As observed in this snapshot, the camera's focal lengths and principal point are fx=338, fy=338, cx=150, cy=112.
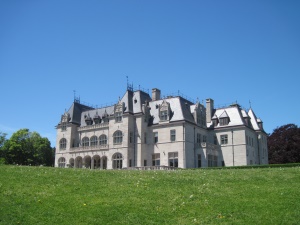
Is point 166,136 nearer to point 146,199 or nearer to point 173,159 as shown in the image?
point 173,159

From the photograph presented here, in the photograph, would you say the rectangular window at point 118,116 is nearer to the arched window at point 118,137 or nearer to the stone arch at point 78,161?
the arched window at point 118,137

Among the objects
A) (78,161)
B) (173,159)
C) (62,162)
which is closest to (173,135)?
(173,159)

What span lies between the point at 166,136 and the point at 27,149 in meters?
39.3

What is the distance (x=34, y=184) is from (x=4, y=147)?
61.4 m

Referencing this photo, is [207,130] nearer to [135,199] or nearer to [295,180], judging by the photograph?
[295,180]

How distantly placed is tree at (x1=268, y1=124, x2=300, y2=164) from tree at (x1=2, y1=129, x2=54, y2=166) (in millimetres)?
52808

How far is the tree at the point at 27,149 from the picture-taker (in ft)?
254

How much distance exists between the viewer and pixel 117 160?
57.1 metres

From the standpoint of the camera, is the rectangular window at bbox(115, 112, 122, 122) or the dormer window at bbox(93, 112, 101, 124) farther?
the dormer window at bbox(93, 112, 101, 124)

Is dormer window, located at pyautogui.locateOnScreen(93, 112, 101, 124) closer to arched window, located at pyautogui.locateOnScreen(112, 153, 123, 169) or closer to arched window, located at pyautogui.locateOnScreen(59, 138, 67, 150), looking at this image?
arched window, located at pyautogui.locateOnScreen(59, 138, 67, 150)

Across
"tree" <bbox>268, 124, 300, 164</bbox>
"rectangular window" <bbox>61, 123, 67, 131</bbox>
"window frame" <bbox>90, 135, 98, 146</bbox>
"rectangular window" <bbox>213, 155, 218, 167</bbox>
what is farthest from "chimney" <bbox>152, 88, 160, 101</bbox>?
"tree" <bbox>268, 124, 300, 164</bbox>

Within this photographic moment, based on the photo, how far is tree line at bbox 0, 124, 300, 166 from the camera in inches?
2869

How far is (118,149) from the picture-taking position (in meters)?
57.0

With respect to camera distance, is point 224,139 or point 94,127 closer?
point 224,139
